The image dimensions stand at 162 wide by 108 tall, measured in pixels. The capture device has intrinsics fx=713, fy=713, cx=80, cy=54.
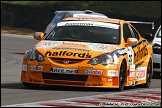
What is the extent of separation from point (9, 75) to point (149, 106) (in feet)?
27.5

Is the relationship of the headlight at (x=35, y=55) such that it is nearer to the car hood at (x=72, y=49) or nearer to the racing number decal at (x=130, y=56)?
the car hood at (x=72, y=49)

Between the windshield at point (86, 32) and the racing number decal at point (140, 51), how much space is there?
0.58 m

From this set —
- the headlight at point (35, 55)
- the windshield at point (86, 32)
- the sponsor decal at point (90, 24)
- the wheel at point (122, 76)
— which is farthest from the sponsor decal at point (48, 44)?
the wheel at point (122, 76)

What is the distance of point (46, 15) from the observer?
39.1m

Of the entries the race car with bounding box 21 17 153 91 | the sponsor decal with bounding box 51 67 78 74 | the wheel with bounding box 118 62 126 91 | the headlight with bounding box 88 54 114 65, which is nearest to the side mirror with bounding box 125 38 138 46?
the race car with bounding box 21 17 153 91

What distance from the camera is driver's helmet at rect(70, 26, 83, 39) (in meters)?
14.0

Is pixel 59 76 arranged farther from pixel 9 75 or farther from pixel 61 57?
pixel 9 75

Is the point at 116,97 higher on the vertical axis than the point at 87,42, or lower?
lower

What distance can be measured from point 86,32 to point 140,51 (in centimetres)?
138

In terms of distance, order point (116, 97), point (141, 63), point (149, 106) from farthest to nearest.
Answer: point (141, 63) → point (116, 97) → point (149, 106)

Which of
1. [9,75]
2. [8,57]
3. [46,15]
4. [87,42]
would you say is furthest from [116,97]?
[46,15]

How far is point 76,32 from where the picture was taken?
46.4ft

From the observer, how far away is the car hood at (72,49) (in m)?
12.9

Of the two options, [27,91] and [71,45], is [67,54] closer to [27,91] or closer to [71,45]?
[71,45]
